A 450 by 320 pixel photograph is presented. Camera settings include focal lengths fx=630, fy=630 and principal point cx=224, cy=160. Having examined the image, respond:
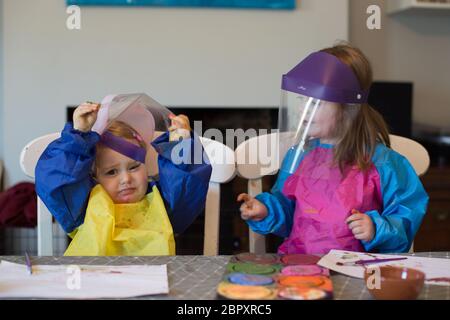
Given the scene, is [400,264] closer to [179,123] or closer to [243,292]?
[243,292]

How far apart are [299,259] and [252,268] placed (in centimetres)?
11

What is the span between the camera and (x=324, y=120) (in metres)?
1.30

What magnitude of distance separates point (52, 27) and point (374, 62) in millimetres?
1554

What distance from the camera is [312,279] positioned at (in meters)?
0.90

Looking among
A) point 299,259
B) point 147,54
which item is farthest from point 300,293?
point 147,54

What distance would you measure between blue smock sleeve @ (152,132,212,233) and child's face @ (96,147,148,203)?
6cm

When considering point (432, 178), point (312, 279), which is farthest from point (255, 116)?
point (312, 279)

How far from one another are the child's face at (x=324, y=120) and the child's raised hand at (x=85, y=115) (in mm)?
445

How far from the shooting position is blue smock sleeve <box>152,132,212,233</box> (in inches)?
52.8

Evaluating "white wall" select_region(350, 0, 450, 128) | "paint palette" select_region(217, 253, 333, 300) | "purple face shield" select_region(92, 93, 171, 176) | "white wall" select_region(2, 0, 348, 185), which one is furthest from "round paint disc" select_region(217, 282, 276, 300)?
"white wall" select_region(350, 0, 450, 128)

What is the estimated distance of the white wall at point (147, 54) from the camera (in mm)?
2725

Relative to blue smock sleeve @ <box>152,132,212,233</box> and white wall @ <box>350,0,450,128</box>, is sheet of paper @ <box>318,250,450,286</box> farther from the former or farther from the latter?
white wall @ <box>350,0,450,128</box>

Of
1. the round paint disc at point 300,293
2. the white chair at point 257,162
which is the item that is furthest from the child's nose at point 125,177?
the round paint disc at point 300,293
